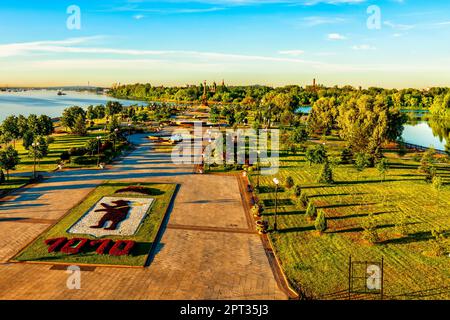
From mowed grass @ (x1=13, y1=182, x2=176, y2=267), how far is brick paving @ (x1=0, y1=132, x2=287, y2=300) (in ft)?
2.49

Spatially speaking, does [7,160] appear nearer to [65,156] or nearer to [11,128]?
[65,156]

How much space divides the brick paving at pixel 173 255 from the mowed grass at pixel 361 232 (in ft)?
9.21

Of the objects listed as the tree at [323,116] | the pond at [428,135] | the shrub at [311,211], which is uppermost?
the tree at [323,116]

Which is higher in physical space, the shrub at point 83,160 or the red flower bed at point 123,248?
the shrub at point 83,160

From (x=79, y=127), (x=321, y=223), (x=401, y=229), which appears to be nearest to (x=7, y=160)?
(x=79, y=127)

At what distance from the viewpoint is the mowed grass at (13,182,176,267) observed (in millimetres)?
21078

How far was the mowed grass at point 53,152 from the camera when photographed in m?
45.1

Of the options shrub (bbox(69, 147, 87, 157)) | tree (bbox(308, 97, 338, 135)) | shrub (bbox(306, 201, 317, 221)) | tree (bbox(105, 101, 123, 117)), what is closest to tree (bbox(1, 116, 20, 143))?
shrub (bbox(69, 147, 87, 157))

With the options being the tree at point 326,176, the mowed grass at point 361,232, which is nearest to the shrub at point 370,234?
the mowed grass at point 361,232

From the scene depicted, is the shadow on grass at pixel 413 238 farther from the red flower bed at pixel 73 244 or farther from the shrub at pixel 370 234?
the red flower bed at pixel 73 244

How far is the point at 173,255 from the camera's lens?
22250 mm

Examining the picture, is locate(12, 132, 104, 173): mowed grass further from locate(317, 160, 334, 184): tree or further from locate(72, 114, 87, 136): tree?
locate(317, 160, 334, 184): tree

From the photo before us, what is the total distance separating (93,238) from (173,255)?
695 centimetres
